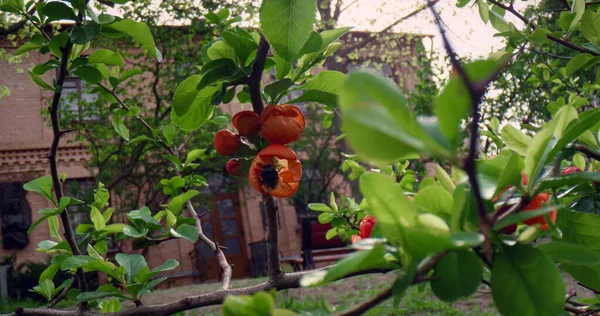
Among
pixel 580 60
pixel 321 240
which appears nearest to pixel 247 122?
pixel 580 60

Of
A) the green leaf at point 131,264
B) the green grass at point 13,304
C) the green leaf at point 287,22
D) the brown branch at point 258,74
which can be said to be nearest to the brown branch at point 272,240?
the brown branch at point 258,74

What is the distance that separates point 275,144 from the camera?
73 centimetres

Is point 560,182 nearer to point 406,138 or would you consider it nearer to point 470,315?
point 406,138

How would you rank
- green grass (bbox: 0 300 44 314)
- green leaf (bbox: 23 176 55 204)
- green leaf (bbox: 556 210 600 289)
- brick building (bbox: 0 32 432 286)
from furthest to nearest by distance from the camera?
brick building (bbox: 0 32 432 286) < green grass (bbox: 0 300 44 314) < green leaf (bbox: 23 176 55 204) < green leaf (bbox: 556 210 600 289)

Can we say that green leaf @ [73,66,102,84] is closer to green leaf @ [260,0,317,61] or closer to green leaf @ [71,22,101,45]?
green leaf @ [71,22,101,45]

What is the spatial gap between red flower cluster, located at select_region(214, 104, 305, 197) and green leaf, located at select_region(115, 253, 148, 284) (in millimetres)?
381

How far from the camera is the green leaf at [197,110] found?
82cm

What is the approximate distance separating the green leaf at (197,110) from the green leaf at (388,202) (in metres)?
0.46

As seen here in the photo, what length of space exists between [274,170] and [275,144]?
4 centimetres

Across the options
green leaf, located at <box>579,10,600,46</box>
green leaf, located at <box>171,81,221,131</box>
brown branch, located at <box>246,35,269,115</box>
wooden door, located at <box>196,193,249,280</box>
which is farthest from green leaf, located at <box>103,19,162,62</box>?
wooden door, located at <box>196,193,249,280</box>

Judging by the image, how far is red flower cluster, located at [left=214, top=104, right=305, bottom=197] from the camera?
72cm

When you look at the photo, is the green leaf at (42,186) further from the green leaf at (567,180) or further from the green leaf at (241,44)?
the green leaf at (567,180)

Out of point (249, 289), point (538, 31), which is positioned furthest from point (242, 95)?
point (538, 31)

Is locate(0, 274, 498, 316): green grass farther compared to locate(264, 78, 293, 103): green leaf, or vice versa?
locate(0, 274, 498, 316): green grass
